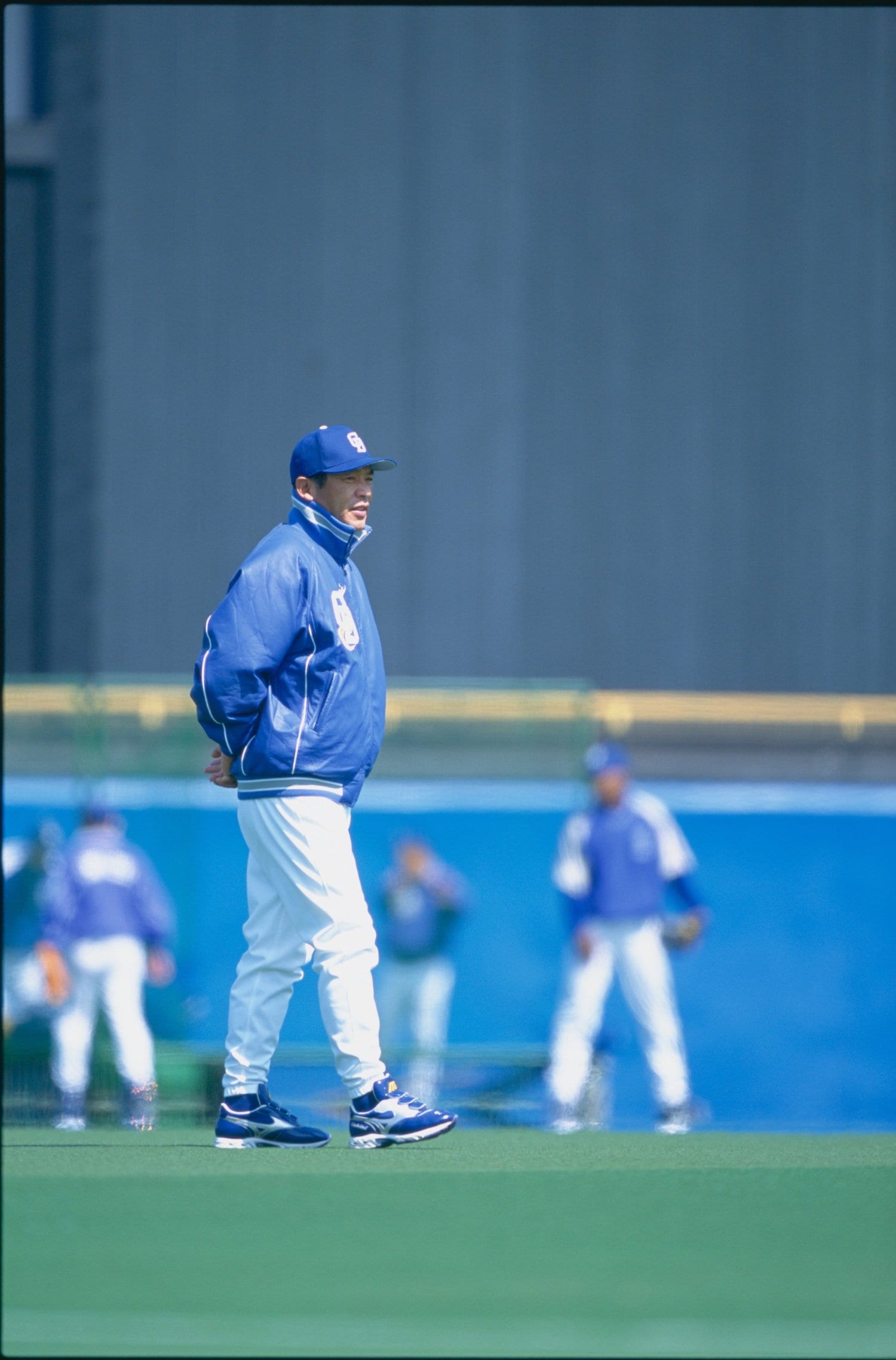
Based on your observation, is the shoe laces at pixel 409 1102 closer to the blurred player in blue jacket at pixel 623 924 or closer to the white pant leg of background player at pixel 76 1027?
the blurred player in blue jacket at pixel 623 924

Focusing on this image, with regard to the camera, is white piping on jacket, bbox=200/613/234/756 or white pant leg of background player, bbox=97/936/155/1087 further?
white pant leg of background player, bbox=97/936/155/1087

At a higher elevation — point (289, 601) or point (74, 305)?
point (74, 305)

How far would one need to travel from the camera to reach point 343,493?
4.40m

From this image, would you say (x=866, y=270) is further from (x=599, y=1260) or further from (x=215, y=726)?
(x=599, y=1260)

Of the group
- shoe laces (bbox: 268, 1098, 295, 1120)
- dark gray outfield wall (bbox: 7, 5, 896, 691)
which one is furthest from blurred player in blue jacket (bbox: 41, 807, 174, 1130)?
shoe laces (bbox: 268, 1098, 295, 1120)

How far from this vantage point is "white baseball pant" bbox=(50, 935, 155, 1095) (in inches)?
400

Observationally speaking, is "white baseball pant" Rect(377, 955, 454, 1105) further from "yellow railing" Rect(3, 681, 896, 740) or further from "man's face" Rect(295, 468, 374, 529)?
"man's face" Rect(295, 468, 374, 529)

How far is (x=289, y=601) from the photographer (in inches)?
165

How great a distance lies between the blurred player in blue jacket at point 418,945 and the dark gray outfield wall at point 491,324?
332 cm

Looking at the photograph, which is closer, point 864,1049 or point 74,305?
point 864,1049

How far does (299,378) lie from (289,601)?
10346 mm

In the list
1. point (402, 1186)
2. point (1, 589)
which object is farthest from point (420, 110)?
point (402, 1186)

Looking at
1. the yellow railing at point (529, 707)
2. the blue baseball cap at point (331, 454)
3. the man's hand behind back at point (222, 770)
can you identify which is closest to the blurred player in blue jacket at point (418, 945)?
the yellow railing at point (529, 707)

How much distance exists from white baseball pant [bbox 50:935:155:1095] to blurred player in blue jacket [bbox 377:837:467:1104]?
1.54 m
